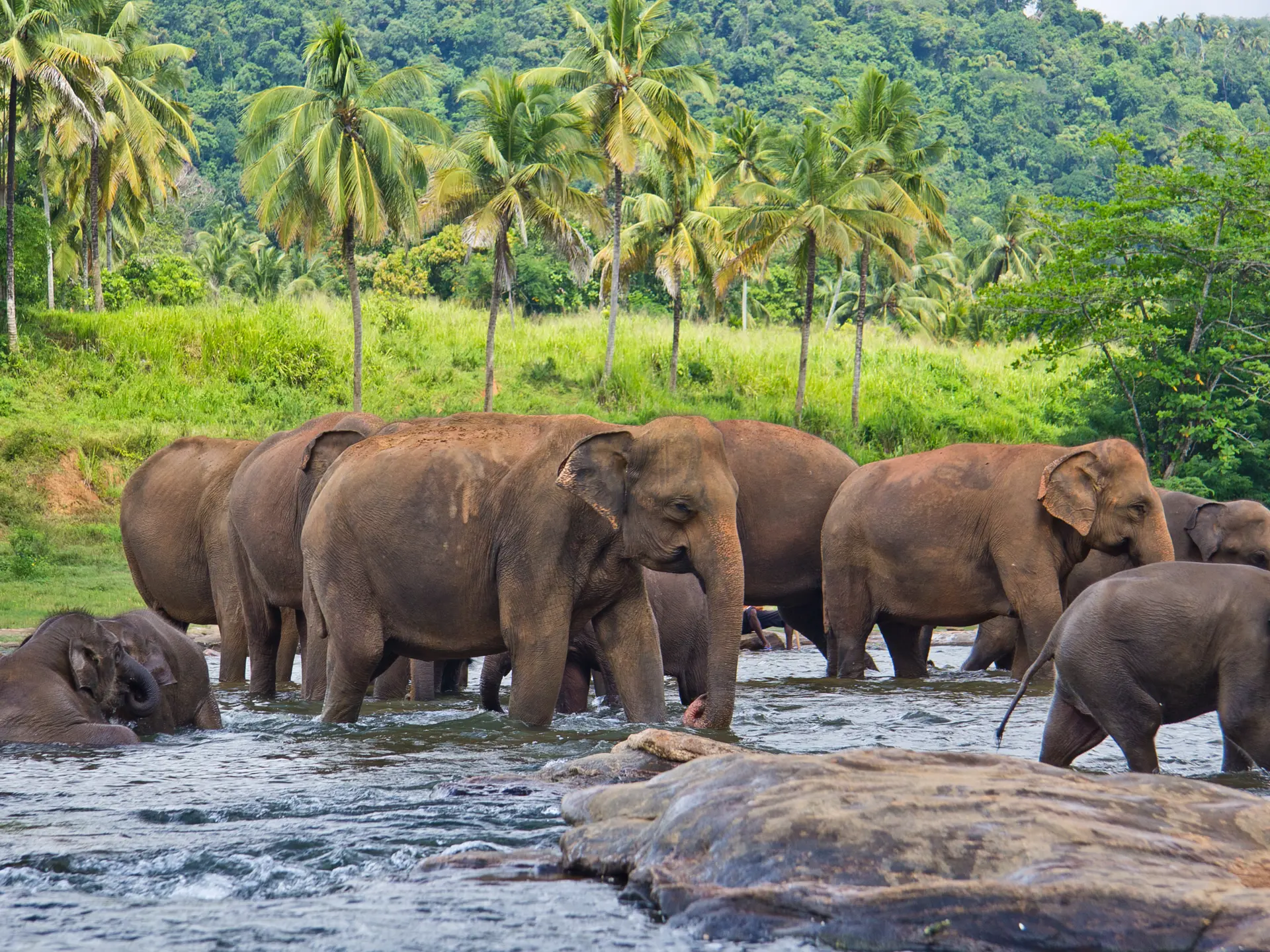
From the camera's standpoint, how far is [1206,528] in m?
11.8

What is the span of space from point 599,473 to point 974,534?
4.65 m

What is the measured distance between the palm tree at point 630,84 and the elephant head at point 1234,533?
93.3 feet

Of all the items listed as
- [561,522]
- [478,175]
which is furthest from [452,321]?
[561,522]

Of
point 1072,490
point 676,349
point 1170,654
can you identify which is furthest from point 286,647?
point 676,349

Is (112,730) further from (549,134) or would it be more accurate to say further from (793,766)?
(549,134)

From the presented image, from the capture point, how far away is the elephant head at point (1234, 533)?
1142cm

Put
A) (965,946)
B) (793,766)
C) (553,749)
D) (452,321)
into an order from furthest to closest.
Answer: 1. (452,321)
2. (553,749)
3. (793,766)
4. (965,946)

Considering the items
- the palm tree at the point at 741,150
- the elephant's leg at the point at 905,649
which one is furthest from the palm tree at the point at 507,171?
the elephant's leg at the point at 905,649

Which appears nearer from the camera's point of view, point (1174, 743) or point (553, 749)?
point (553, 749)

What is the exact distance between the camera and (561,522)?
26.6ft

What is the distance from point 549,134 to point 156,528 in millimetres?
26696

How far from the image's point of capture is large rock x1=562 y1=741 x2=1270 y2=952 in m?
3.87

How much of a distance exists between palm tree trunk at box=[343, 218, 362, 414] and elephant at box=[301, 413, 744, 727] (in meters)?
25.4

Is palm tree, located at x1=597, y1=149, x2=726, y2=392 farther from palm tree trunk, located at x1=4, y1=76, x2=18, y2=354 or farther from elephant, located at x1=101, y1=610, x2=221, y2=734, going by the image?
elephant, located at x1=101, y1=610, x2=221, y2=734
